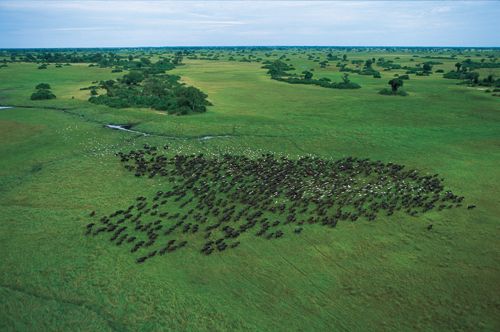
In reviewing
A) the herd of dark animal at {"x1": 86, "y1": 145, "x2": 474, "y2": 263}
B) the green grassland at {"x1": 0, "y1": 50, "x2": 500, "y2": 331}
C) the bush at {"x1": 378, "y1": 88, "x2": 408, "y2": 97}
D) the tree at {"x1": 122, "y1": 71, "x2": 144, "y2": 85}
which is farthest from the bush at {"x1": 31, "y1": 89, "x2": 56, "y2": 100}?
the bush at {"x1": 378, "y1": 88, "x2": 408, "y2": 97}

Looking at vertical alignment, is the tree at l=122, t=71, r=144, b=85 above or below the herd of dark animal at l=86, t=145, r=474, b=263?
above

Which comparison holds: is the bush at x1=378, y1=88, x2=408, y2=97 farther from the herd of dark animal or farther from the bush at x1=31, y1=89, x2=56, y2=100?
A: the bush at x1=31, y1=89, x2=56, y2=100

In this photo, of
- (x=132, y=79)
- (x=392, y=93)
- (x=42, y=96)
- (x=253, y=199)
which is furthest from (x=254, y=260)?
(x=132, y=79)

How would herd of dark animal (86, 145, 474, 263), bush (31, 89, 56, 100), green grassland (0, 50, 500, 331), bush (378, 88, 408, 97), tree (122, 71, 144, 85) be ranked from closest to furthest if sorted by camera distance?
1. green grassland (0, 50, 500, 331)
2. herd of dark animal (86, 145, 474, 263)
3. bush (31, 89, 56, 100)
4. bush (378, 88, 408, 97)
5. tree (122, 71, 144, 85)

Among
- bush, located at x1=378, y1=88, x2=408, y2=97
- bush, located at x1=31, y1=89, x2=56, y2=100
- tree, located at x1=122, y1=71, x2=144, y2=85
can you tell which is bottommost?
bush, located at x1=31, y1=89, x2=56, y2=100

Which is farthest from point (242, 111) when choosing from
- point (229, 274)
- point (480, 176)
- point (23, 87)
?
point (23, 87)

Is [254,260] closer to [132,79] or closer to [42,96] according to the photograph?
[42,96]

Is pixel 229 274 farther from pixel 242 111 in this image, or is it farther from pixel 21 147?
pixel 242 111
